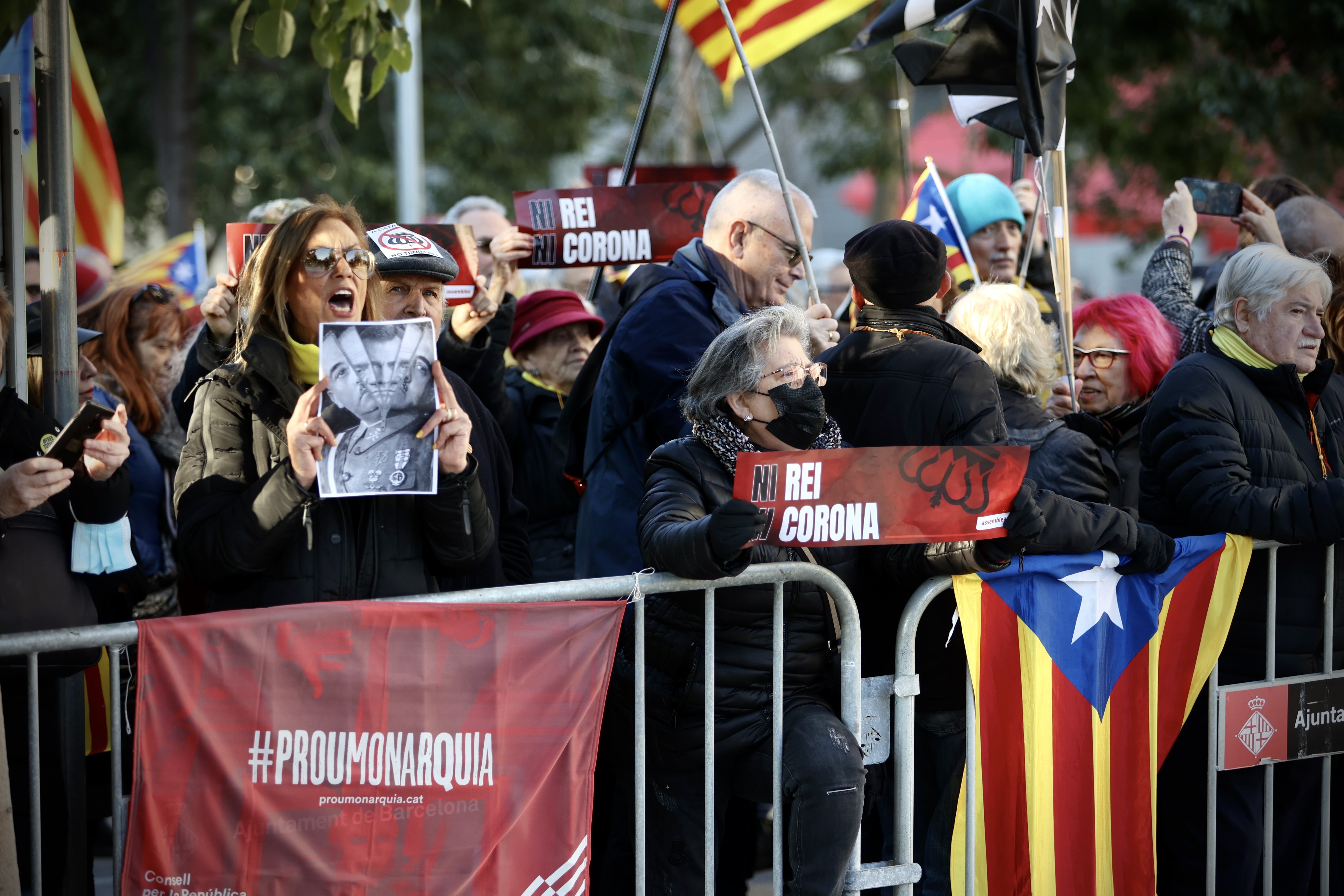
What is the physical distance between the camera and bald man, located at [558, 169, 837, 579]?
4258mm

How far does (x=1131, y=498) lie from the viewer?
466 cm

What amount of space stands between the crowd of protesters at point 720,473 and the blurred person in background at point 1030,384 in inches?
0.4

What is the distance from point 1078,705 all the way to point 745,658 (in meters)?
1.09

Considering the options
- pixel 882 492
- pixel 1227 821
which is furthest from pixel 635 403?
pixel 1227 821

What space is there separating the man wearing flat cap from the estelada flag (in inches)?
3.5

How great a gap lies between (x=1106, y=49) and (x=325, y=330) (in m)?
11.1

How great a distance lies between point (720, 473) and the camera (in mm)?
3545

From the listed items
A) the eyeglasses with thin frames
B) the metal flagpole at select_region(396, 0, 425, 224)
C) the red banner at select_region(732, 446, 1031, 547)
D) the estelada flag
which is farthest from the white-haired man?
the metal flagpole at select_region(396, 0, 425, 224)

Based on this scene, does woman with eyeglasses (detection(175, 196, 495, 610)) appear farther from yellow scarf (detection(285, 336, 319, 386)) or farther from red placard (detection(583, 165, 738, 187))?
red placard (detection(583, 165, 738, 187))

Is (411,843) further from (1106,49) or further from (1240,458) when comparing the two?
(1106,49)

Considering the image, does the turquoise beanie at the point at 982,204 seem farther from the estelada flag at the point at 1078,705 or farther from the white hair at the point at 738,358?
the white hair at the point at 738,358

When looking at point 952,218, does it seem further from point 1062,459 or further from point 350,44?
point 350,44

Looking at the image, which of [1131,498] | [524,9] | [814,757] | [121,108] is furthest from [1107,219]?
[814,757]

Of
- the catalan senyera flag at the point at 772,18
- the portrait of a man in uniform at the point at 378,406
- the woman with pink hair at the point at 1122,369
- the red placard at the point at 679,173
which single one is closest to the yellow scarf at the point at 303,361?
the portrait of a man in uniform at the point at 378,406
